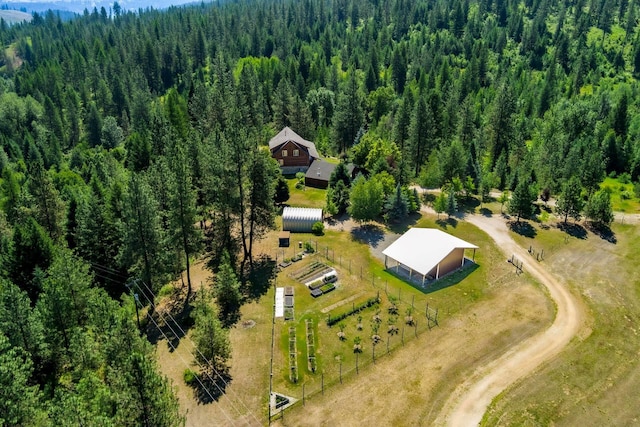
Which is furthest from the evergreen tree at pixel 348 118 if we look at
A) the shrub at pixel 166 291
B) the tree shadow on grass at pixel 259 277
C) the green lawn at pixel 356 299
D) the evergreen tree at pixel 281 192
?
the shrub at pixel 166 291

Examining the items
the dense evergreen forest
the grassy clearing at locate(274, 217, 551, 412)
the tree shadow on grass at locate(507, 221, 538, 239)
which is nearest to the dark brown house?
the dense evergreen forest

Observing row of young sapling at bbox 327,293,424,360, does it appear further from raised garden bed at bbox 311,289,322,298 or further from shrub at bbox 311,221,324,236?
shrub at bbox 311,221,324,236

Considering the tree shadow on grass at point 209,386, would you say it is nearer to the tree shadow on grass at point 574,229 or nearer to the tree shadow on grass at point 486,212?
the tree shadow on grass at point 486,212

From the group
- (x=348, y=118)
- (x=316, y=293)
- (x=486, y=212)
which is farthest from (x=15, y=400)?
(x=348, y=118)

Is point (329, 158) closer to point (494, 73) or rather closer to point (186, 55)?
point (494, 73)

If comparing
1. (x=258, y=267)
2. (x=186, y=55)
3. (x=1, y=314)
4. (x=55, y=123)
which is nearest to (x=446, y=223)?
(x=258, y=267)

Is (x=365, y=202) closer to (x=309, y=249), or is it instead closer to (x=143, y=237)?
(x=309, y=249)

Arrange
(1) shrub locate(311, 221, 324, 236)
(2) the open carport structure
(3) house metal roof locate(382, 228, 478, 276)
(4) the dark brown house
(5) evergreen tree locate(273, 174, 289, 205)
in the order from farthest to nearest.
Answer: (4) the dark brown house < (5) evergreen tree locate(273, 174, 289, 205) < (1) shrub locate(311, 221, 324, 236) < (2) the open carport structure < (3) house metal roof locate(382, 228, 478, 276)
